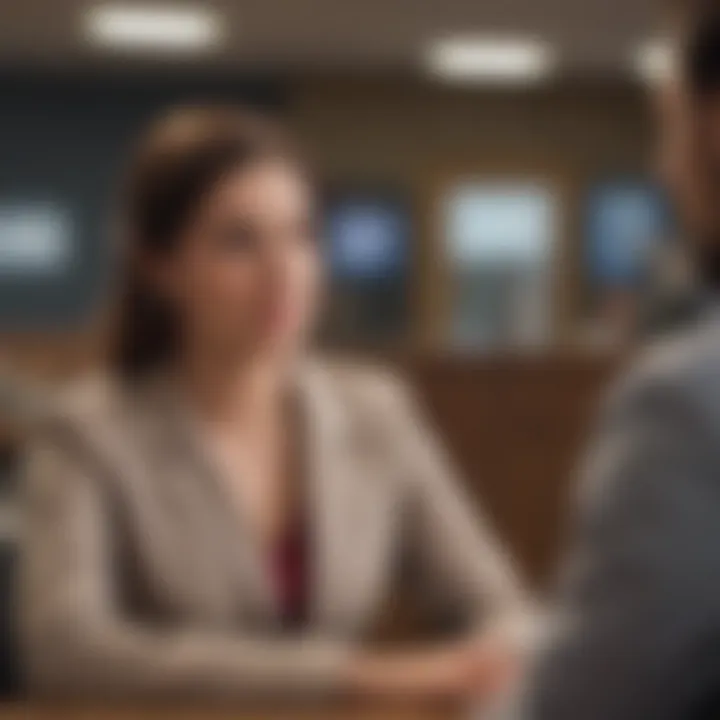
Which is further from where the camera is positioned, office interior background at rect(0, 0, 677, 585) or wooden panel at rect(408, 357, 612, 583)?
office interior background at rect(0, 0, 677, 585)

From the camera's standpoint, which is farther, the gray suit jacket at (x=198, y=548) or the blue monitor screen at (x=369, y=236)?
the blue monitor screen at (x=369, y=236)

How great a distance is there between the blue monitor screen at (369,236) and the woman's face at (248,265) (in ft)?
16.5

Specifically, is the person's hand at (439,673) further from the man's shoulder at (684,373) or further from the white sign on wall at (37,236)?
the white sign on wall at (37,236)

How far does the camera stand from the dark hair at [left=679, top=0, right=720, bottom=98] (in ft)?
2.73

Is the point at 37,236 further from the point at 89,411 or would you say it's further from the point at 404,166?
the point at 89,411

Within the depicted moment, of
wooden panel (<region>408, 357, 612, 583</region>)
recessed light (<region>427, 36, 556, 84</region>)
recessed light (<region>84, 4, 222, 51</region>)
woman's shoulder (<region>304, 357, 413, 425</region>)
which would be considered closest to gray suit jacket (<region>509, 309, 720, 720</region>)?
woman's shoulder (<region>304, 357, 413, 425</region>)

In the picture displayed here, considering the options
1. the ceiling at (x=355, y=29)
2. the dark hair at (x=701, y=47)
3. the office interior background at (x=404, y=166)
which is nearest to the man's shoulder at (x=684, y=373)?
the dark hair at (x=701, y=47)

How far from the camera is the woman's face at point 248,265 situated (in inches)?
55.3

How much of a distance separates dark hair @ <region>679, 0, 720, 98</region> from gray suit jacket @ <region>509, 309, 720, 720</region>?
0.13 m

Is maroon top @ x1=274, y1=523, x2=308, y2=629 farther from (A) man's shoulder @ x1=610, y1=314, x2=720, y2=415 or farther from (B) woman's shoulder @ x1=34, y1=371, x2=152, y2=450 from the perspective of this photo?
(A) man's shoulder @ x1=610, y1=314, x2=720, y2=415

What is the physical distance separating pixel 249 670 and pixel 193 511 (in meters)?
0.19

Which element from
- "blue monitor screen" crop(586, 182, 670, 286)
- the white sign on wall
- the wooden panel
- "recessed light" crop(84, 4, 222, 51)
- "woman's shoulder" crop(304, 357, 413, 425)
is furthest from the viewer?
"blue monitor screen" crop(586, 182, 670, 286)

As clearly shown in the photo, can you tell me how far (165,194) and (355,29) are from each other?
4.23m

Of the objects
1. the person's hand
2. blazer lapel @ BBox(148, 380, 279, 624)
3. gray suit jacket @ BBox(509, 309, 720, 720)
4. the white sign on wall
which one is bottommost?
the white sign on wall
